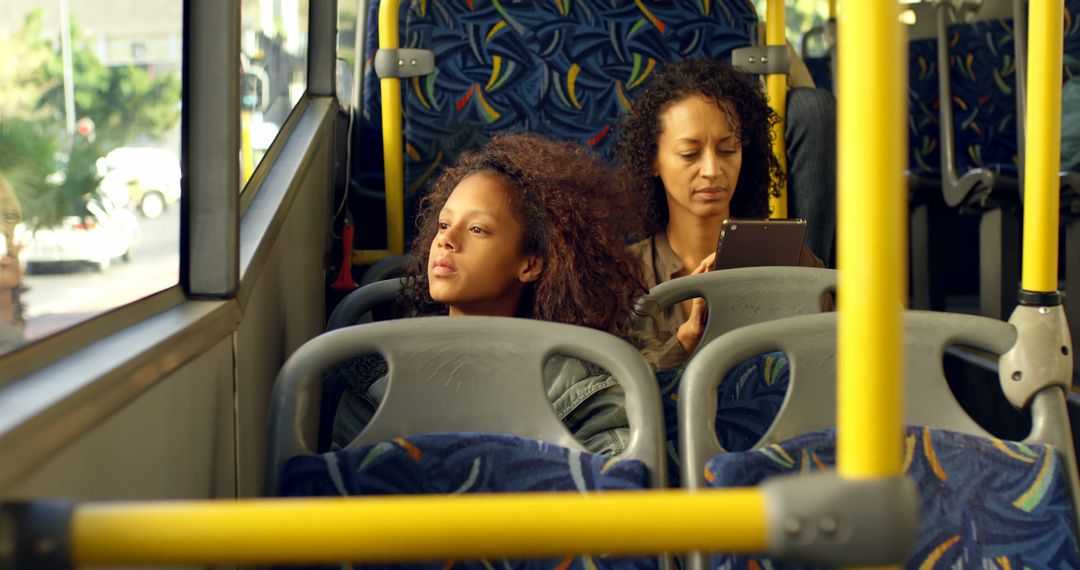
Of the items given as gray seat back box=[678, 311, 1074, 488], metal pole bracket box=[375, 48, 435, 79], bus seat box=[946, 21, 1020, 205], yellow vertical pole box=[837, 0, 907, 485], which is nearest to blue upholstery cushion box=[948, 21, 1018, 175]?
bus seat box=[946, 21, 1020, 205]

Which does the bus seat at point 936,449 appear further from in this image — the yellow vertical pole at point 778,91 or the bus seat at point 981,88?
the bus seat at point 981,88

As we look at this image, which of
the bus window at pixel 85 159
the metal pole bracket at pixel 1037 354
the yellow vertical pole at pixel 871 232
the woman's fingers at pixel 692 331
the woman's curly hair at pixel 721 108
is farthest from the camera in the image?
the woman's curly hair at pixel 721 108

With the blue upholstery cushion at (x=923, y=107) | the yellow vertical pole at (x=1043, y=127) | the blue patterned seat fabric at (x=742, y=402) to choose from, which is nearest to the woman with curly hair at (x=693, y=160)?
the blue patterned seat fabric at (x=742, y=402)

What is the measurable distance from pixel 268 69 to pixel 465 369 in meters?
1.14

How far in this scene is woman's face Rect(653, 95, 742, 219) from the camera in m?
2.05

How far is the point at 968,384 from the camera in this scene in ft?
8.22

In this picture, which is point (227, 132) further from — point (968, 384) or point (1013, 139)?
point (1013, 139)

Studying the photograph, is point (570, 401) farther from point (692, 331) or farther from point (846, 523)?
point (846, 523)

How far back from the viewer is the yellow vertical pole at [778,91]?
8.25 ft

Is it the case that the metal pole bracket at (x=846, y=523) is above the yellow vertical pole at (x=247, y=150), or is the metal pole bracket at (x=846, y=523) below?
below

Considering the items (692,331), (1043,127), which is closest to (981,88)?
(692,331)

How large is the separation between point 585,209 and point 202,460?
2.41ft

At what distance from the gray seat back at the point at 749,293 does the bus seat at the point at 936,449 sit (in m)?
0.43

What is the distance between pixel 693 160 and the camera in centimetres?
209
